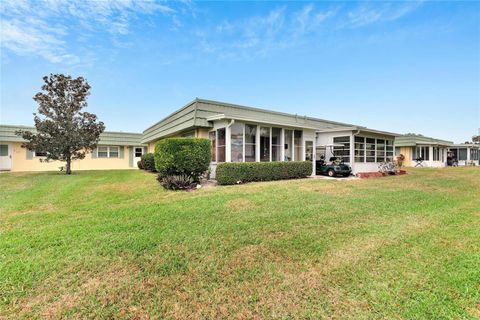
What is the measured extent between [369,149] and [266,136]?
8.85 meters

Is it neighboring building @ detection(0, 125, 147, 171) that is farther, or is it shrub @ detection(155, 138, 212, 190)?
neighboring building @ detection(0, 125, 147, 171)

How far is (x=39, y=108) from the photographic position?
15812 millimetres

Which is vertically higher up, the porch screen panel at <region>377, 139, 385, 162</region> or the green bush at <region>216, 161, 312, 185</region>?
the porch screen panel at <region>377, 139, 385, 162</region>

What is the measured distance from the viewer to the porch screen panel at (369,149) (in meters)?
17.0

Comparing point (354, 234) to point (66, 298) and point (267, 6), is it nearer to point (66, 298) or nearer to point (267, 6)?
point (66, 298)

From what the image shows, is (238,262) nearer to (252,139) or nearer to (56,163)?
(252,139)

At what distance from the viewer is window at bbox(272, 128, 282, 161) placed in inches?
540

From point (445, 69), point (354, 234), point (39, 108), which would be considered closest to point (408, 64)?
point (445, 69)

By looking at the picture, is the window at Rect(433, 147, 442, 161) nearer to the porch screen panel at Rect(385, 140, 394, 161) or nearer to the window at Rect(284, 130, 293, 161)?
the porch screen panel at Rect(385, 140, 394, 161)

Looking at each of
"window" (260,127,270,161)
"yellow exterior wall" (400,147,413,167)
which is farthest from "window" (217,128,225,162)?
"yellow exterior wall" (400,147,413,167)

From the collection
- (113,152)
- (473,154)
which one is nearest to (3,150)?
(113,152)

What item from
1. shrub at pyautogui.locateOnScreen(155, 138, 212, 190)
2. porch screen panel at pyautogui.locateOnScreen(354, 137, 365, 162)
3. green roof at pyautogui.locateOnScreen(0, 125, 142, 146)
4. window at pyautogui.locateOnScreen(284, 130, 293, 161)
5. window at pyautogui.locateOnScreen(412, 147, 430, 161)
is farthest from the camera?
window at pyautogui.locateOnScreen(412, 147, 430, 161)

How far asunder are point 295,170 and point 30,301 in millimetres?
11950

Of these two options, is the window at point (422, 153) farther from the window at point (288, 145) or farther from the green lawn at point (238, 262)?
the green lawn at point (238, 262)
